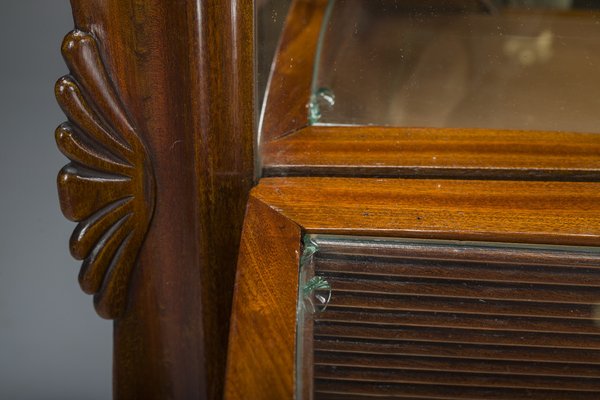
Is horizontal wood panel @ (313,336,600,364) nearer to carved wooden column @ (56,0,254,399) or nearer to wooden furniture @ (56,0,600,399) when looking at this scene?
wooden furniture @ (56,0,600,399)

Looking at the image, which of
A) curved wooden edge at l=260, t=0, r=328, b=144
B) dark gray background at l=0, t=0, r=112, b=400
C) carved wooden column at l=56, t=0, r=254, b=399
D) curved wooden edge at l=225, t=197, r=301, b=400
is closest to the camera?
curved wooden edge at l=225, t=197, r=301, b=400

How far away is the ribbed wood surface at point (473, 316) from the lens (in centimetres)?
41

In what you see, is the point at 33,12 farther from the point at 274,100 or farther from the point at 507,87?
the point at 507,87

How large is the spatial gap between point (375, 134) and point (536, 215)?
6.0 inches

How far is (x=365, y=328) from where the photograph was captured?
41cm

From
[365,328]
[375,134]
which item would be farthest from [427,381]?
[375,134]

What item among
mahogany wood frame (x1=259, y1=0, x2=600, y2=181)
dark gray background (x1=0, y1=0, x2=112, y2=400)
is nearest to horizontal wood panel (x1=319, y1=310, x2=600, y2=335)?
mahogany wood frame (x1=259, y1=0, x2=600, y2=181)

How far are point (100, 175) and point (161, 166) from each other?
0.04 metres

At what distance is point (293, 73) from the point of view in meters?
0.63

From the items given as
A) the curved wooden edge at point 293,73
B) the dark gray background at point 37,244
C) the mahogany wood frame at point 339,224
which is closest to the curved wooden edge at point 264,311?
the mahogany wood frame at point 339,224

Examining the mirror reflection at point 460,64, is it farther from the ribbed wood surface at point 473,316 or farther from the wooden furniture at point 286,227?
the ribbed wood surface at point 473,316

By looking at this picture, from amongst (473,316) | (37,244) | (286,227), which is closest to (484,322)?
(473,316)

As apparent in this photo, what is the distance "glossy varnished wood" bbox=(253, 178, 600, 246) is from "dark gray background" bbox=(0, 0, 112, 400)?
56 centimetres

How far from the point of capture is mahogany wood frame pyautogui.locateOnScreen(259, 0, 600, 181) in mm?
490
